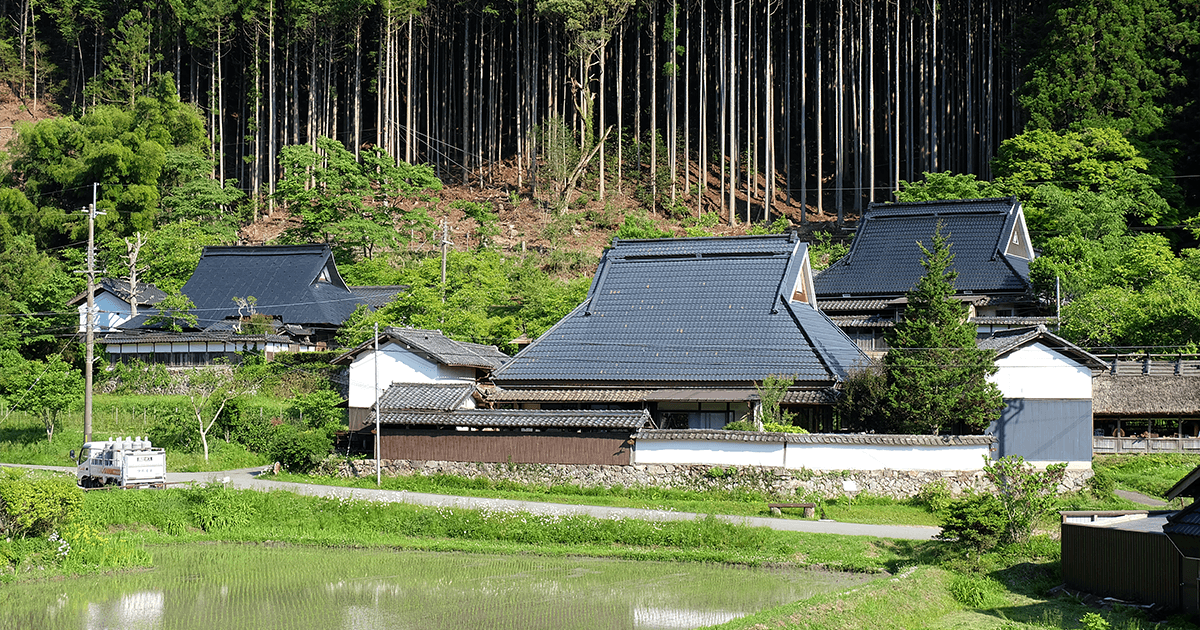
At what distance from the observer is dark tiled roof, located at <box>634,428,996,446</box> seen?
24094 millimetres

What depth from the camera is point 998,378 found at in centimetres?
2767

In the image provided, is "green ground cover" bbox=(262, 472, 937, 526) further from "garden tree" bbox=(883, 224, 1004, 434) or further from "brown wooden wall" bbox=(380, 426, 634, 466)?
"garden tree" bbox=(883, 224, 1004, 434)

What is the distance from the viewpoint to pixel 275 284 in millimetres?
44000

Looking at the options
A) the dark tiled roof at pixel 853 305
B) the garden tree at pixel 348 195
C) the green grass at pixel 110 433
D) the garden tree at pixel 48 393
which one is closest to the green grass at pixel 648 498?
the green grass at pixel 110 433

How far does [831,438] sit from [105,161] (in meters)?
39.1

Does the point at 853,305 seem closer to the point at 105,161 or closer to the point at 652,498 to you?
the point at 652,498

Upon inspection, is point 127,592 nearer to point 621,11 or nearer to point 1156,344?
point 1156,344

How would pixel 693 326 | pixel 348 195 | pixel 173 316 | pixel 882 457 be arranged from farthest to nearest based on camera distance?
pixel 348 195
pixel 173 316
pixel 693 326
pixel 882 457

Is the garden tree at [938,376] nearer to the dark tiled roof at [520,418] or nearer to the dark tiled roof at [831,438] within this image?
the dark tiled roof at [831,438]

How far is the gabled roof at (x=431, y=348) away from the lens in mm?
29703

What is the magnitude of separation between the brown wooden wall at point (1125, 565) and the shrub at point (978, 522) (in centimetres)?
138

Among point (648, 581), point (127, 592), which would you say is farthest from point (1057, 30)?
point (127, 592)

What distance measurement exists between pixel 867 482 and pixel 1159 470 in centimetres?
829

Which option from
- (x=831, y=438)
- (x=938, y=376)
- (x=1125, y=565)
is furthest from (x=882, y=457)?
(x=1125, y=565)
